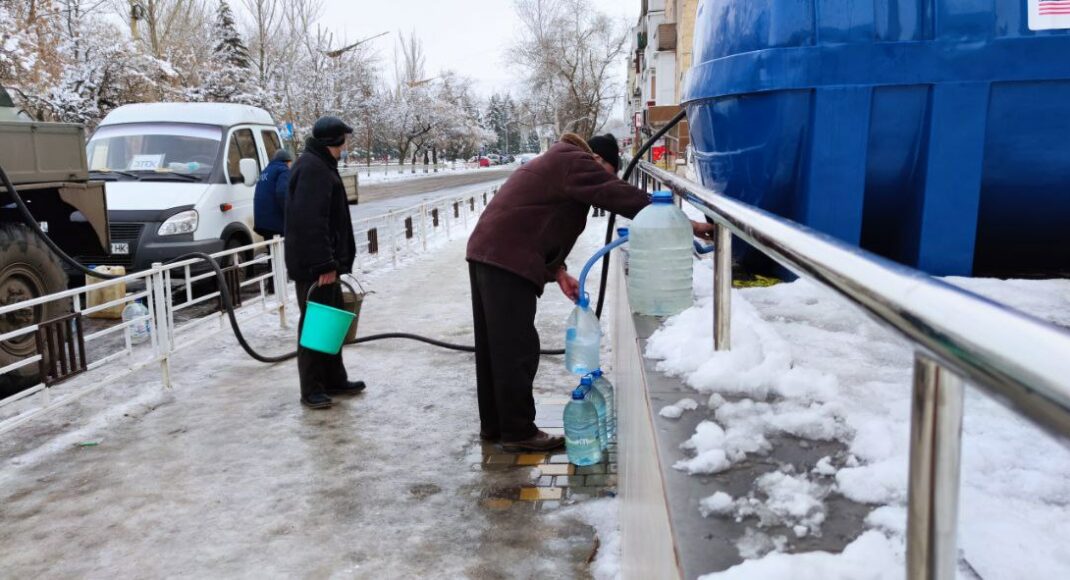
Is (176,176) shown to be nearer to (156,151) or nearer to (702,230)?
(156,151)

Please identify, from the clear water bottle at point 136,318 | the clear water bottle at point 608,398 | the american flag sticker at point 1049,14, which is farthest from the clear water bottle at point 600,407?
the clear water bottle at point 136,318

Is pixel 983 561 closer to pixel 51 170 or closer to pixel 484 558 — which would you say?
pixel 484 558

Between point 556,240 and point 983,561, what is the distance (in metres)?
3.21

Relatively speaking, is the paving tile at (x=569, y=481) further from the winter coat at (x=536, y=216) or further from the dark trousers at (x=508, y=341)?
the winter coat at (x=536, y=216)

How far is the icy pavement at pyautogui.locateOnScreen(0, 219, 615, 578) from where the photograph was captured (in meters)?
3.42

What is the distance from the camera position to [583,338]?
4230 millimetres

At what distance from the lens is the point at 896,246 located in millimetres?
3752

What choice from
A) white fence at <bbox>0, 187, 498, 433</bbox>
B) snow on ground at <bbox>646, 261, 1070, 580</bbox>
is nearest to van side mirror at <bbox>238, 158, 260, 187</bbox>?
white fence at <bbox>0, 187, 498, 433</bbox>

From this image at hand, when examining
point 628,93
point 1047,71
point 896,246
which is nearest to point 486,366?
point 896,246

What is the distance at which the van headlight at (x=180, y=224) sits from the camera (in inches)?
351

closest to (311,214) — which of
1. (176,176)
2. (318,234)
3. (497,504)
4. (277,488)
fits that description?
(318,234)

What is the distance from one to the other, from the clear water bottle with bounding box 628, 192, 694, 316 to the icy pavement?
42.5 inches

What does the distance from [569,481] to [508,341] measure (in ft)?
2.58

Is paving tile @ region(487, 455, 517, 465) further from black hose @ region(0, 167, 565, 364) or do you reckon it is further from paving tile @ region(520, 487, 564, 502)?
black hose @ region(0, 167, 565, 364)
